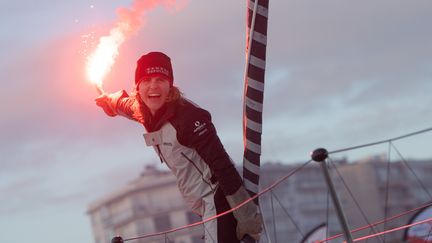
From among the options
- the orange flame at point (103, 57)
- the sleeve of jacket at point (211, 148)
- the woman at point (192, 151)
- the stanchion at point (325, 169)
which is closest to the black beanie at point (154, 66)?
the woman at point (192, 151)

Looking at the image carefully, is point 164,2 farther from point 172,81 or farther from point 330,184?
point 330,184

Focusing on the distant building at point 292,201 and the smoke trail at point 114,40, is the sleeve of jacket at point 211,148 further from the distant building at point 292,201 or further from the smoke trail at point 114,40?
the distant building at point 292,201

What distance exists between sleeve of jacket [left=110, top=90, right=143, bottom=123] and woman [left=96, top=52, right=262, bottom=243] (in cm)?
15

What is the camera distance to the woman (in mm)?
5355

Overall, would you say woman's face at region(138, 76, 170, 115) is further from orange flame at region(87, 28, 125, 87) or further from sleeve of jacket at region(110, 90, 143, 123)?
orange flame at region(87, 28, 125, 87)

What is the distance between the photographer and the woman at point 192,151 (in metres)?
5.36

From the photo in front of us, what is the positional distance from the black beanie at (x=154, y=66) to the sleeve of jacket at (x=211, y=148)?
0.40 meters

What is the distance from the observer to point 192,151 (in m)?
5.47

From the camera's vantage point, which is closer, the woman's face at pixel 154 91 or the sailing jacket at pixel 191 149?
the sailing jacket at pixel 191 149

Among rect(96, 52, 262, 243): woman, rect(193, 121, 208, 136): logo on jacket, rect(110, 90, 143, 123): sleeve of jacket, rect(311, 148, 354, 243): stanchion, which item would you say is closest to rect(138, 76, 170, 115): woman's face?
rect(96, 52, 262, 243): woman

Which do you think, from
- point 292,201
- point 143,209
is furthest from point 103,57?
point 143,209

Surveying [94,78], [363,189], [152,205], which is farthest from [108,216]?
[94,78]

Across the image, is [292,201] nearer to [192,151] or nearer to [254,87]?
[254,87]

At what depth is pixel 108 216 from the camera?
69.6 metres
